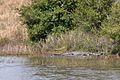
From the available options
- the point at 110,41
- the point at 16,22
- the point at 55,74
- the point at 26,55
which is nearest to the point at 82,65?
the point at 55,74

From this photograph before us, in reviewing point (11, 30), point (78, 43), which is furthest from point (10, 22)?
point (78, 43)

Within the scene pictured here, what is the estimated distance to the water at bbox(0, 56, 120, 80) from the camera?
20859 mm

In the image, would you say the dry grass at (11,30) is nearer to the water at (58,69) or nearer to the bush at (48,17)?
the bush at (48,17)

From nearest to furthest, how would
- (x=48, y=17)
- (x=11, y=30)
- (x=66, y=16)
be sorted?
(x=48, y=17) < (x=66, y=16) < (x=11, y=30)

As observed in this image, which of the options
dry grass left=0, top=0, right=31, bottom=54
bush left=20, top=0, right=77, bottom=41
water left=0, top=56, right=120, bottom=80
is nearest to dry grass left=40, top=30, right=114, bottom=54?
bush left=20, top=0, right=77, bottom=41

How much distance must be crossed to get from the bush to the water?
6.57 m

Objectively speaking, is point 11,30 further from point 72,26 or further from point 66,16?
point 72,26

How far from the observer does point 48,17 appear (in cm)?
3653

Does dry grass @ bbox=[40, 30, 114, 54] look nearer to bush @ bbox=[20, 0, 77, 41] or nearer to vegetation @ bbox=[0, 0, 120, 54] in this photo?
vegetation @ bbox=[0, 0, 120, 54]

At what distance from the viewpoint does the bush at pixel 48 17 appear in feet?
120

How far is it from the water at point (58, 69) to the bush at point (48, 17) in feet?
21.6

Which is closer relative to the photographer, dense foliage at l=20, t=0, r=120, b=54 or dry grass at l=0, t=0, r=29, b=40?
dense foliage at l=20, t=0, r=120, b=54

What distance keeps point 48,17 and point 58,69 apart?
13.0 meters

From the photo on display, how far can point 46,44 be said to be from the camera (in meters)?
34.6
